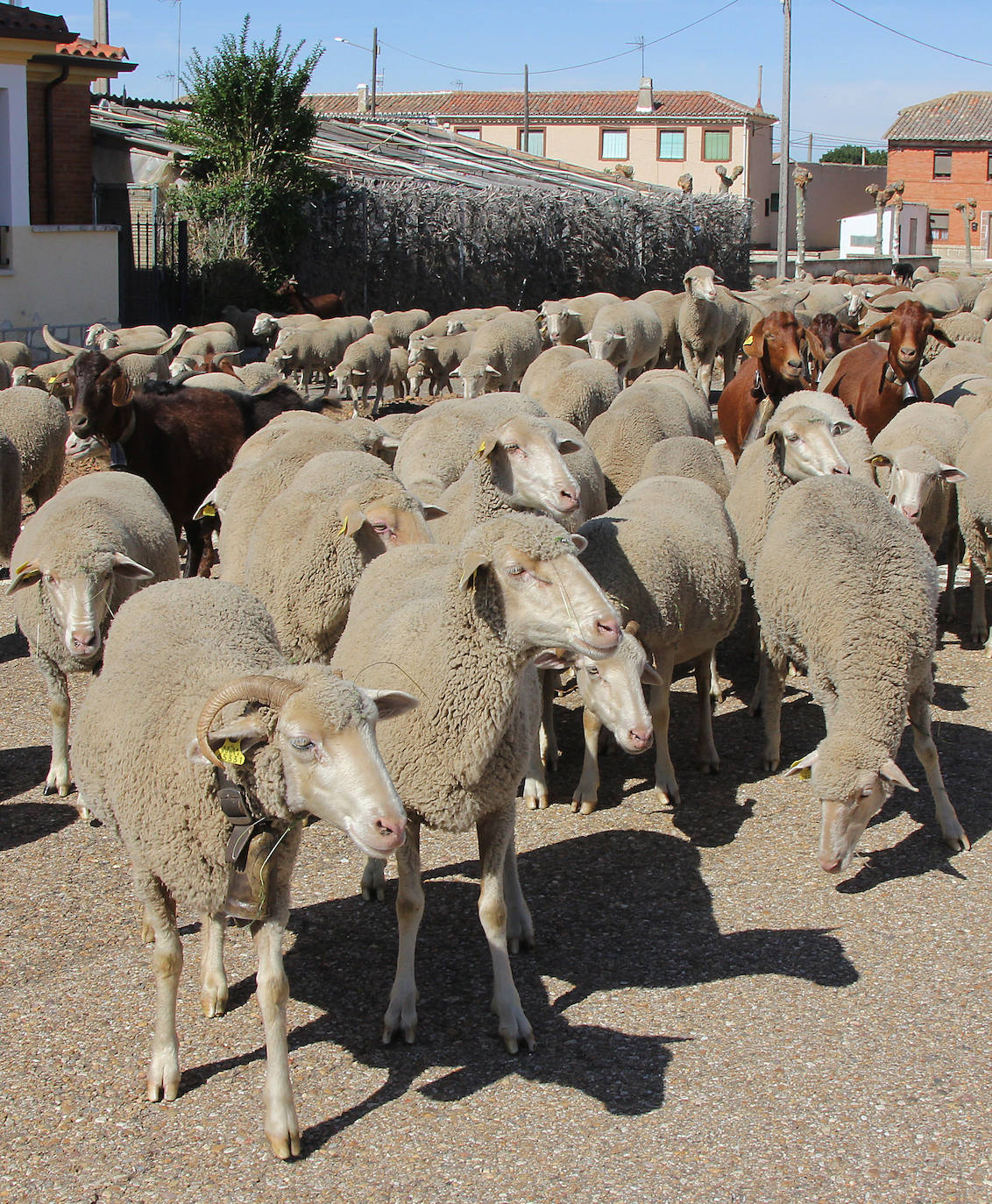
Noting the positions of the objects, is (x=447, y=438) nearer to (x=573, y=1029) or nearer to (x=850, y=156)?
Answer: (x=573, y=1029)

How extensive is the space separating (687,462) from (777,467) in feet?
2.19

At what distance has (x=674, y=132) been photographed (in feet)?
205

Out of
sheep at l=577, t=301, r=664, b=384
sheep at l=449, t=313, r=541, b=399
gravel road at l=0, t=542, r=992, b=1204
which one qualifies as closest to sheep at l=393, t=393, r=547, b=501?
gravel road at l=0, t=542, r=992, b=1204

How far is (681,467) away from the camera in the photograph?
7.60 m

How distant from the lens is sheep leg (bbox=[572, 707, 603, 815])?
580 cm

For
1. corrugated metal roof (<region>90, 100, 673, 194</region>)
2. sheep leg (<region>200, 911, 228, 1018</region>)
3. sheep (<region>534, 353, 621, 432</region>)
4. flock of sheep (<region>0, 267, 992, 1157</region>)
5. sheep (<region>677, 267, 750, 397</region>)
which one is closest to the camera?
flock of sheep (<region>0, 267, 992, 1157</region>)

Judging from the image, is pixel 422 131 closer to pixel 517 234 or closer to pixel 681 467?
pixel 517 234

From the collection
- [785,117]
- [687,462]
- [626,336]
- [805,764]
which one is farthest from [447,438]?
[785,117]

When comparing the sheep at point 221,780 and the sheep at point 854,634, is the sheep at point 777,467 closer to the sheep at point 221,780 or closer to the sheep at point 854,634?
the sheep at point 854,634

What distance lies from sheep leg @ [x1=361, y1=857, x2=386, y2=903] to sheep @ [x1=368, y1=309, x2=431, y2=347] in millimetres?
15949

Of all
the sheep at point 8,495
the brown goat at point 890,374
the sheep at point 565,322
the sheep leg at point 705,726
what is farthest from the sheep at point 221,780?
the sheep at point 565,322

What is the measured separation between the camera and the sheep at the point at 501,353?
1478 cm

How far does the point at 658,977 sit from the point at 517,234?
904 inches

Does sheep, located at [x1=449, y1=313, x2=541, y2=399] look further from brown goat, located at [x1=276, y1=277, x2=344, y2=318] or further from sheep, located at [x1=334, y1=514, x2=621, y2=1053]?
sheep, located at [x1=334, y1=514, x2=621, y2=1053]
